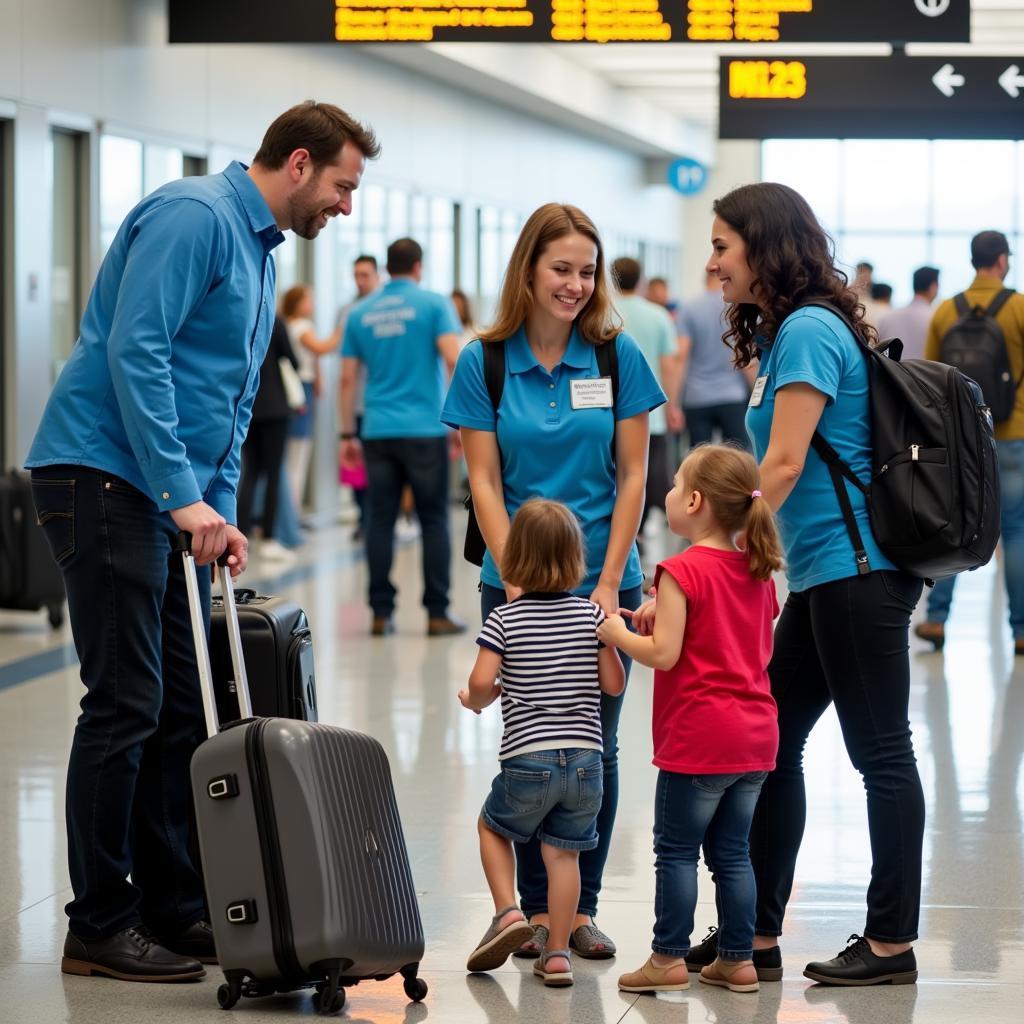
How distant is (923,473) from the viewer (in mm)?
3463

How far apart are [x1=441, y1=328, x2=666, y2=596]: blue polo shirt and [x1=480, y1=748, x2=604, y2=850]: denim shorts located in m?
0.43

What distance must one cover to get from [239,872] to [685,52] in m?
17.3

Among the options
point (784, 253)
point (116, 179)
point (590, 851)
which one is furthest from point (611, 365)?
point (116, 179)

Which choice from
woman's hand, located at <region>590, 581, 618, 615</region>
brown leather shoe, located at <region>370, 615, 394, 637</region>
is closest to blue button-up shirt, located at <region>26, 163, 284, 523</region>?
woman's hand, located at <region>590, 581, 618, 615</region>

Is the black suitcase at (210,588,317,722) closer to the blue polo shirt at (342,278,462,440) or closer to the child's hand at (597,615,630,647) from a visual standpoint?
the child's hand at (597,615,630,647)

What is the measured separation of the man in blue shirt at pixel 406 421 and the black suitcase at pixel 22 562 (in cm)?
151

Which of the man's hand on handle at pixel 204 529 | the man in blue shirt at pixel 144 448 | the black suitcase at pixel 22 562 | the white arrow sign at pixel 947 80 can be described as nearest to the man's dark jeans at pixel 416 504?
the black suitcase at pixel 22 562

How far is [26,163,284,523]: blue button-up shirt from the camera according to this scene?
11.1 ft

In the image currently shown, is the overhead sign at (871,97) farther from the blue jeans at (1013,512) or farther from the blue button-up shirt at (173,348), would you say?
the blue button-up shirt at (173,348)

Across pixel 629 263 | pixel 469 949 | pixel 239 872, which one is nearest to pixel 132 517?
pixel 239 872

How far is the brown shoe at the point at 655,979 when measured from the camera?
138 inches

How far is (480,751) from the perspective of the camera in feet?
19.5

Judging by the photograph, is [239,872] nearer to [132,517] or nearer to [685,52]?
[132,517]

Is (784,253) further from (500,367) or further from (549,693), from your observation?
(549,693)
